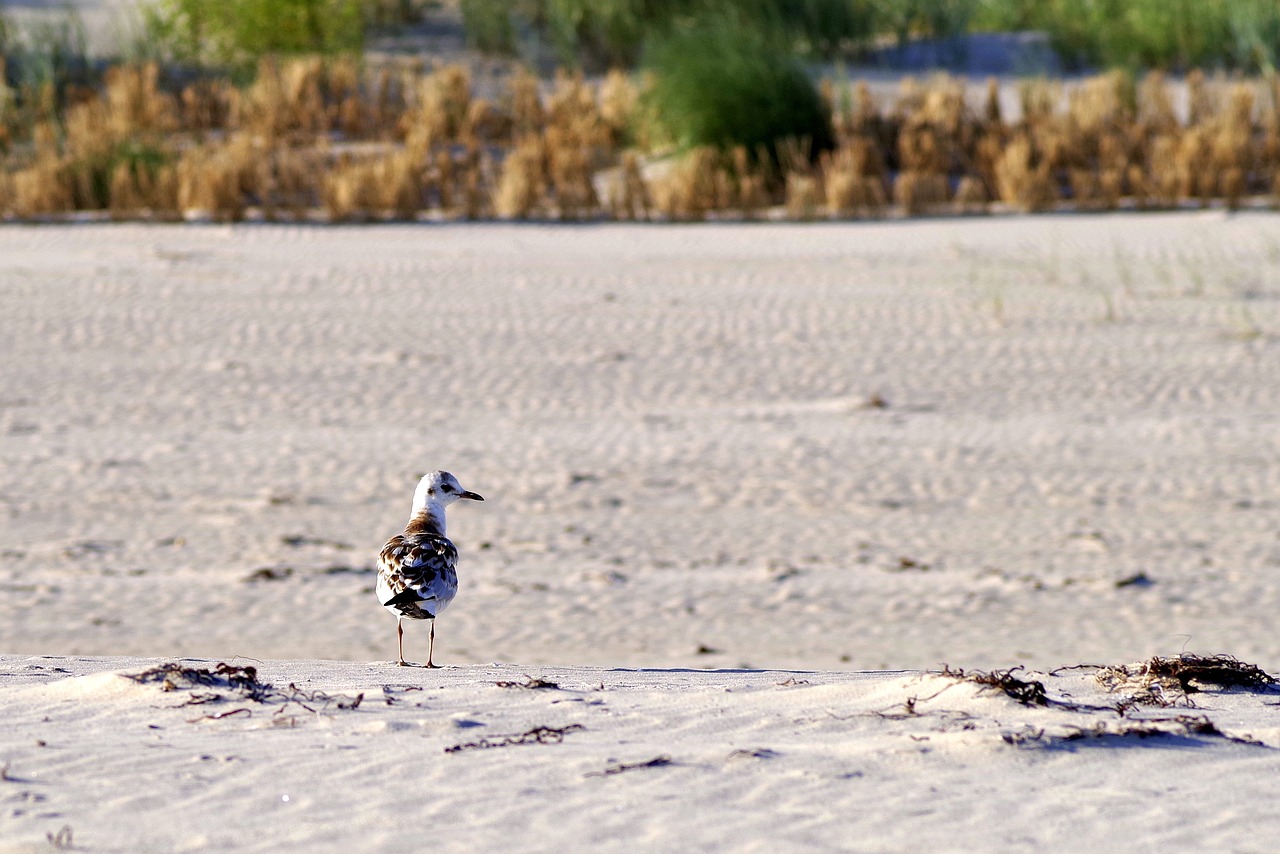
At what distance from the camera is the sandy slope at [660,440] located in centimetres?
729

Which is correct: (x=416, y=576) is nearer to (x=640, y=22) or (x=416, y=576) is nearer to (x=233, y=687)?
(x=233, y=687)

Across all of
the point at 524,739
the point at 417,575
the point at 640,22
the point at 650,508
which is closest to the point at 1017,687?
the point at 524,739

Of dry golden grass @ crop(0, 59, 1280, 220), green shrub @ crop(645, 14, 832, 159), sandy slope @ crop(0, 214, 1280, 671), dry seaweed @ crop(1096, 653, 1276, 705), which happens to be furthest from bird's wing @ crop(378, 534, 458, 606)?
green shrub @ crop(645, 14, 832, 159)

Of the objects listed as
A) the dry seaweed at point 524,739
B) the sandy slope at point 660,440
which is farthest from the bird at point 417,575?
the sandy slope at point 660,440

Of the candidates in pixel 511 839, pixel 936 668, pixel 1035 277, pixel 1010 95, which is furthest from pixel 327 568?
pixel 1010 95

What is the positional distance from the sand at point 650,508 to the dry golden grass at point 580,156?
69 centimetres

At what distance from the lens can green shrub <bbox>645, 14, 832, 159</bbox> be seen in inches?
715

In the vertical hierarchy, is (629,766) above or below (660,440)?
above

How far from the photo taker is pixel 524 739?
173 inches

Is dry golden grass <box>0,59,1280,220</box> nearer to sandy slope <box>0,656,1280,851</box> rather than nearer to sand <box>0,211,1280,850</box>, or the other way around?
sand <box>0,211,1280,850</box>

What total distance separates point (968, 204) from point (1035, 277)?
3240 mm

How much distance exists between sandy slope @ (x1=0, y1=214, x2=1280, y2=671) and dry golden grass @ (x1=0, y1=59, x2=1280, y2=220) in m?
1.05

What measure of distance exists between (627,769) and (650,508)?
473 centimetres

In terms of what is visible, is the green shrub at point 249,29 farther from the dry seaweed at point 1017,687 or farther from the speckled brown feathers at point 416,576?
Answer: the dry seaweed at point 1017,687
